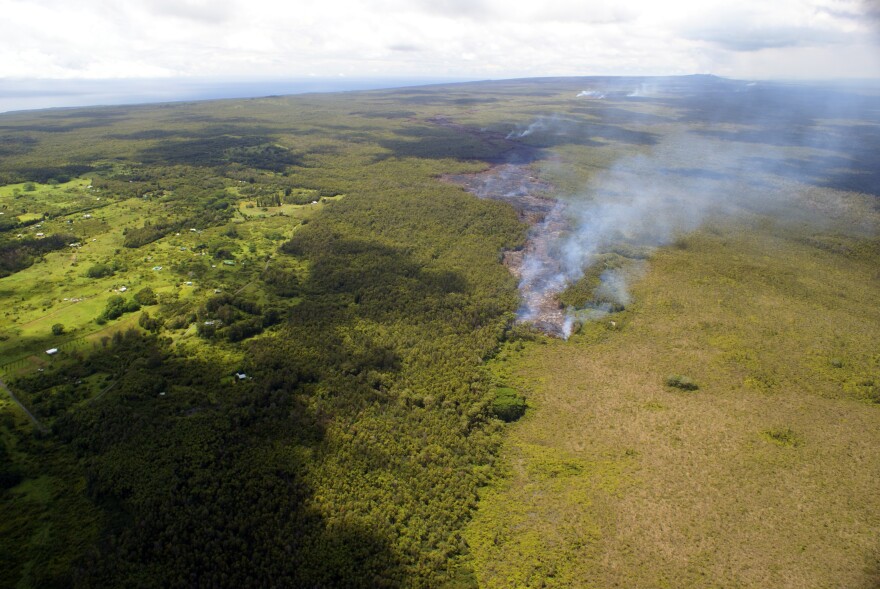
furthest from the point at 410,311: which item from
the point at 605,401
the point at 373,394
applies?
the point at 605,401

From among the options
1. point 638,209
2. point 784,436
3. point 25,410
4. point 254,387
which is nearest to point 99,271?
point 25,410

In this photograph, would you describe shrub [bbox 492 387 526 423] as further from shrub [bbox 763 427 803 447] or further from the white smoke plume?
shrub [bbox 763 427 803 447]

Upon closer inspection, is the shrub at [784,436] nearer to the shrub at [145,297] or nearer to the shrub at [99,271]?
the shrub at [145,297]

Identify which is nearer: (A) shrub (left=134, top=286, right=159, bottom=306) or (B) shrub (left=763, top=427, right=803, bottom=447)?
(B) shrub (left=763, top=427, right=803, bottom=447)

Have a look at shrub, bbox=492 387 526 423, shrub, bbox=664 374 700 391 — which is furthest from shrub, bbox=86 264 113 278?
shrub, bbox=664 374 700 391

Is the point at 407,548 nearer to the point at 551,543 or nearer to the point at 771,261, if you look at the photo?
the point at 551,543

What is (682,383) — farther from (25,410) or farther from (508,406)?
(25,410)
